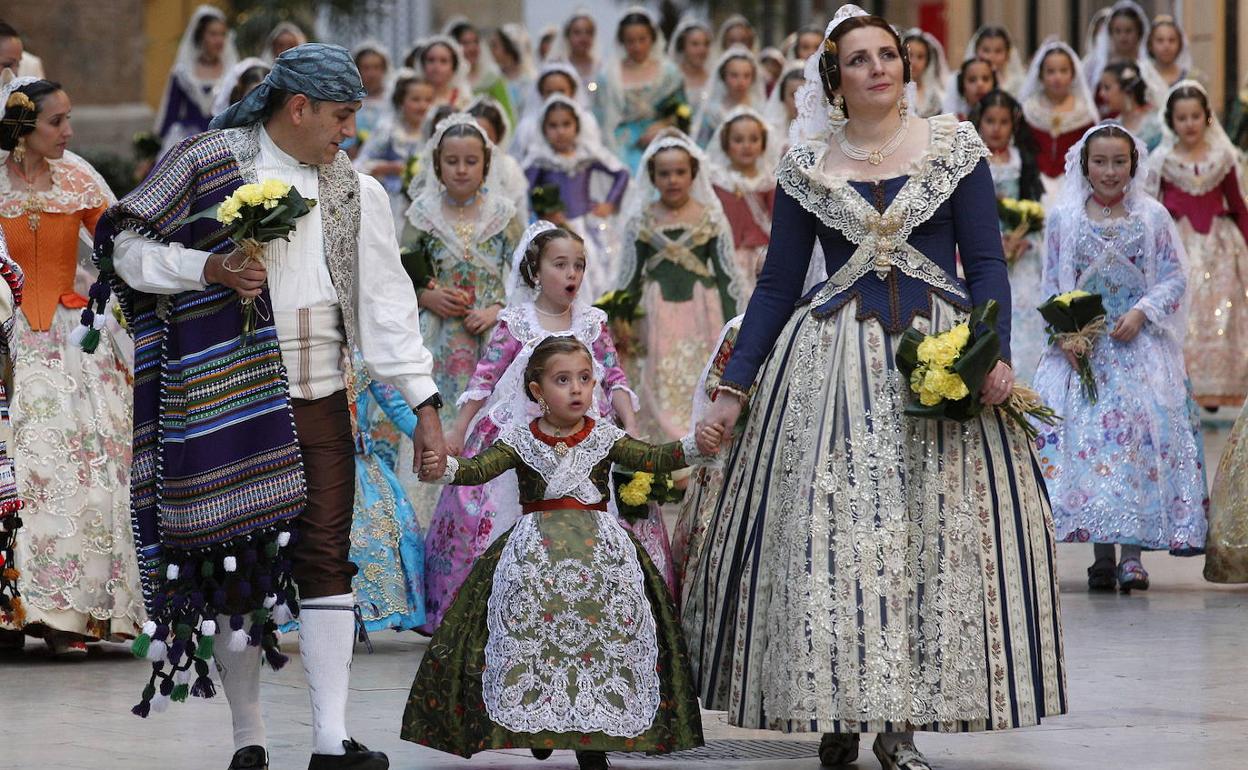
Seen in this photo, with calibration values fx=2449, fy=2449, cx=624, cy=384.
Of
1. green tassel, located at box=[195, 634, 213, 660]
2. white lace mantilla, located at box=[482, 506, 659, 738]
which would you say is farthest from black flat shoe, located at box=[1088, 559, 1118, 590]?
green tassel, located at box=[195, 634, 213, 660]

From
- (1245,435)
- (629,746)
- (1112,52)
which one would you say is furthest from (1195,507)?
(1112,52)

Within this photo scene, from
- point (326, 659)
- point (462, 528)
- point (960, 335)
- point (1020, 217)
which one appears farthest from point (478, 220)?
point (960, 335)

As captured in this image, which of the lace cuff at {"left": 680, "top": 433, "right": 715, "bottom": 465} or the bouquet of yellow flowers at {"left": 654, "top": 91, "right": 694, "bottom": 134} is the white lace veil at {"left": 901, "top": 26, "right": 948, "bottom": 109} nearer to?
the bouquet of yellow flowers at {"left": 654, "top": 91, "right": 694, "bottom": 134}

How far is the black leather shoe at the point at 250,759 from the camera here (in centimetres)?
639

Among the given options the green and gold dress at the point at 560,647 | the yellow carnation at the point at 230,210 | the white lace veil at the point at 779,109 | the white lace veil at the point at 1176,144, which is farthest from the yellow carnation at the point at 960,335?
the white lace veil at the point at 779,109

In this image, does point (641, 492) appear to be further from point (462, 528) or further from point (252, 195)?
point (252, 195)

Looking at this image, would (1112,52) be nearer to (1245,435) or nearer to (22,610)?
(1245,435)

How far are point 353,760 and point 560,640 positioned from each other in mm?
626

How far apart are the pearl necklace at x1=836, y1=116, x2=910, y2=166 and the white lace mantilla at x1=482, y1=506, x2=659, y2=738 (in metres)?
1.21

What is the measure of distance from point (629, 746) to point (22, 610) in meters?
2.79

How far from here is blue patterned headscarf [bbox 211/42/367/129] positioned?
20.9 ft

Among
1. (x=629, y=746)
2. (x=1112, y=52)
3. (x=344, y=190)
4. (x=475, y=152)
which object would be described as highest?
(x=1112, y=52)

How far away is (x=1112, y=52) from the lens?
18875 millimetres

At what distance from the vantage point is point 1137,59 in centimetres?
1838
